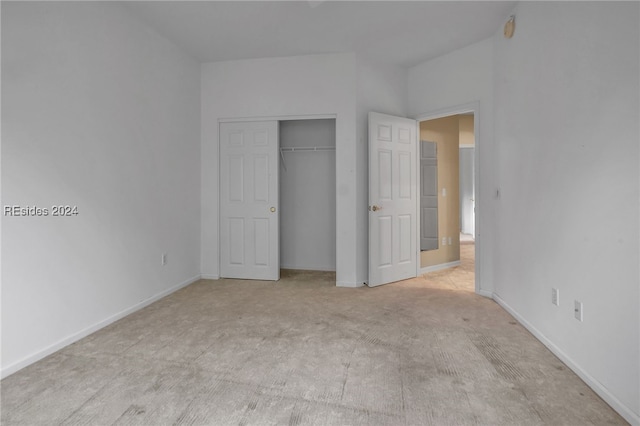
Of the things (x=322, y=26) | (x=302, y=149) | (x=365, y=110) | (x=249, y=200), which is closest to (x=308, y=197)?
(x=302, y=149)

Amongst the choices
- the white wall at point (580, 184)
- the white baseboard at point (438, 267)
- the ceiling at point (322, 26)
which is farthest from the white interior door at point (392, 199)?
the white wall at point (580, 184)

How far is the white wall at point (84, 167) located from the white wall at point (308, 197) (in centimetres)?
160

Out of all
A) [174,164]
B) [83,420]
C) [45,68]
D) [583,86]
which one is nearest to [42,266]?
[83,420]

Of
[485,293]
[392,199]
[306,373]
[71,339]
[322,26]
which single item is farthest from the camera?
[392,199]

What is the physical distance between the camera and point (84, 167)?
102 inches

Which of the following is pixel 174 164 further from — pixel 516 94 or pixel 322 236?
pixel 516 94

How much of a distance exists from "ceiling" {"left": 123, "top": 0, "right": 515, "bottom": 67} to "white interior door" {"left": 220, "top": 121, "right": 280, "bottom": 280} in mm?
961

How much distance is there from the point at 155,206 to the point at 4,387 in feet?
6.20

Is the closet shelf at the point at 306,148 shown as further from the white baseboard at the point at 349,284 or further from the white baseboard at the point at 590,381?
the white baseboard at the point at 590,381

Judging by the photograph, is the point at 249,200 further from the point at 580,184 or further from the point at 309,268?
the point at 580,184

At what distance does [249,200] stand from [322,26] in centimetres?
219

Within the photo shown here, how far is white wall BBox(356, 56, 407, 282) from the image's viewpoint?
400cm

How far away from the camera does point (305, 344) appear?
2402 millimetres

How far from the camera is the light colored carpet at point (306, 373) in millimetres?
1631
